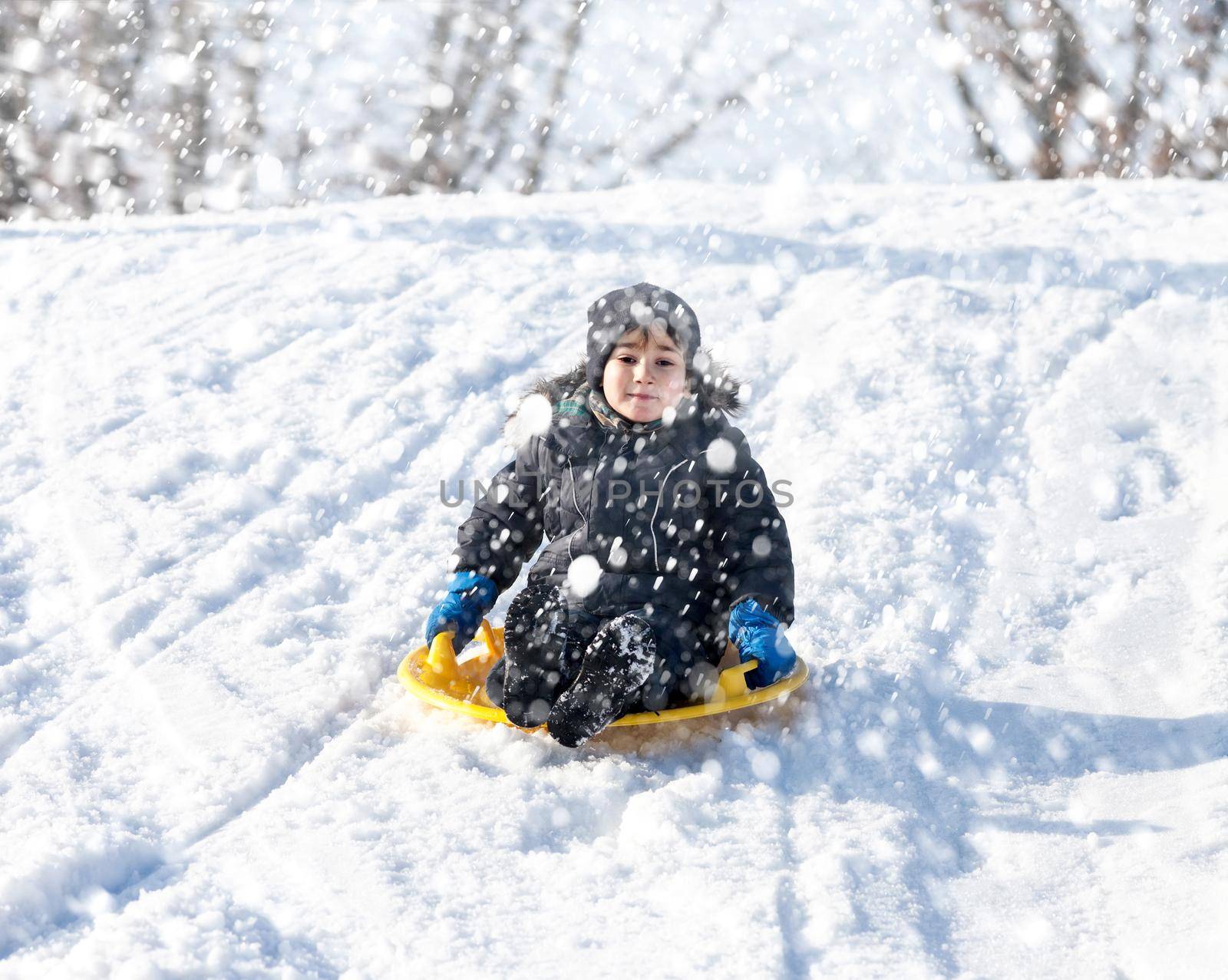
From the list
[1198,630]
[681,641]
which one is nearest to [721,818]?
[681,641]

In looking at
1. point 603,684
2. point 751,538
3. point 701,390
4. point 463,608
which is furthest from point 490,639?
point 701,390

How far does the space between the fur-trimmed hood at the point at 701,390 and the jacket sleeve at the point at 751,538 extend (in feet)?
0.49

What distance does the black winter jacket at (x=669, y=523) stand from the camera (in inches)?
96.9

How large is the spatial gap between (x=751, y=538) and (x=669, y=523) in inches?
7.1

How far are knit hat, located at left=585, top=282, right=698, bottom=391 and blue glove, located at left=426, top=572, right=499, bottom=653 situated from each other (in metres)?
0.52

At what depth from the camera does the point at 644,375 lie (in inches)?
96.8

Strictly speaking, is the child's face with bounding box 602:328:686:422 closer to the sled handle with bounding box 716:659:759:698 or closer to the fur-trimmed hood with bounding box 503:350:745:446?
the fur-trimmed hood with bounding box 503:350:745:446

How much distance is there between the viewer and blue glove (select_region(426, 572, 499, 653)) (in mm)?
2566

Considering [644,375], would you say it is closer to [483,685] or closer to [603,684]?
[603,684]

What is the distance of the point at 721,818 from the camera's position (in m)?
2.12

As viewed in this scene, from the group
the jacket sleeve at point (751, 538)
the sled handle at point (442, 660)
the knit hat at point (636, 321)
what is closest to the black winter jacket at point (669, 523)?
the jacket sleeve at point (751, 538)

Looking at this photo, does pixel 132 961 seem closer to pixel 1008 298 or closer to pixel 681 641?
pixel 681 641

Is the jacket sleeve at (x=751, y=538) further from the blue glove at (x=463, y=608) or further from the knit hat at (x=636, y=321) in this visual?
the blue glove at (x=463, y=608)

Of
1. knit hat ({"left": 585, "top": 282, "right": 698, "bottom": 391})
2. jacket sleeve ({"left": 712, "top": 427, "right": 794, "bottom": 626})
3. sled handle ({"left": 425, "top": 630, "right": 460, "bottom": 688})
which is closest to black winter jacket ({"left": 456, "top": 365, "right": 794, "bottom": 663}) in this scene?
jacket sleeve ({"left": 712, "top": 427, "right": 794, "bottom": 626})
